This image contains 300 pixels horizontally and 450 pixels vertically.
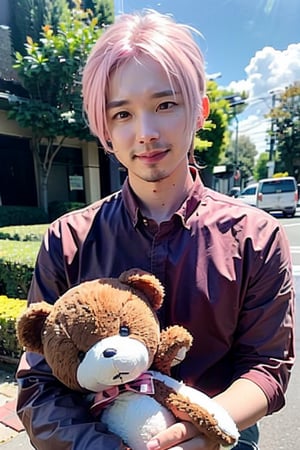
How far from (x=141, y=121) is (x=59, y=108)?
991 centimetres

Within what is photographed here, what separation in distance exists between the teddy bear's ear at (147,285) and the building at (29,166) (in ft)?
30.5

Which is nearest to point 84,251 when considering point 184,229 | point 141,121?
point 184,229

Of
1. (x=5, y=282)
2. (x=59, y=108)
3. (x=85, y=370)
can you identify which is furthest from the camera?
(x=59, y=108)

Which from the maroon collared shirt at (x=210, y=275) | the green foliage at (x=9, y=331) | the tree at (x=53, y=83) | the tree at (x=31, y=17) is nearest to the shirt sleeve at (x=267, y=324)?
the maroon collared shirt at (x=210, y=275)

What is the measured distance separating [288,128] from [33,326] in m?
34.7

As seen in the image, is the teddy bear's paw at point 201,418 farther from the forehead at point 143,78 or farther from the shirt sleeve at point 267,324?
the forehead at point 143,78

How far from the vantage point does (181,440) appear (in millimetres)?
819

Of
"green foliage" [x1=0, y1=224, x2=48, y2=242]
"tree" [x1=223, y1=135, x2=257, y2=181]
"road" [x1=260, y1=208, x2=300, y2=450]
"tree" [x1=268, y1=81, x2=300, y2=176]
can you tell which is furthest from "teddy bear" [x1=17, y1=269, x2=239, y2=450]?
"tree" [x1=223, y1=135, x2=257, y2=181]

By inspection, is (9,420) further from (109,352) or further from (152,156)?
(152,156)

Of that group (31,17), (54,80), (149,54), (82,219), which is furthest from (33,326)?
(31,17)

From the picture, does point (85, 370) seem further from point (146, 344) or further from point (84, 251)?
point (84, 251)

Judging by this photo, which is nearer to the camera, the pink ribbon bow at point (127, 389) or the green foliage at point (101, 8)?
the pink ribbon bow at point (127, 389)

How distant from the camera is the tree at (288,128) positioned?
29.8 m

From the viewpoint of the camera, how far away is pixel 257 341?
0.95 m
